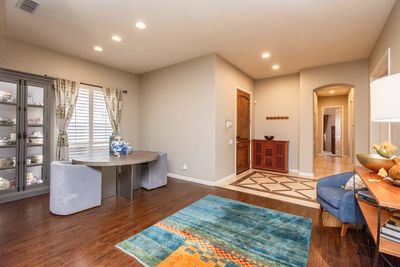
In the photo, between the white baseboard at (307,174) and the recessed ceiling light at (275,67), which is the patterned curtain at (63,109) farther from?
the white baseboard at (307,174)

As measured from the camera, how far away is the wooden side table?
115cm

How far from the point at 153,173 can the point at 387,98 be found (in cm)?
354

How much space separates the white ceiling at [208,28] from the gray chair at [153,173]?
2.30 metres

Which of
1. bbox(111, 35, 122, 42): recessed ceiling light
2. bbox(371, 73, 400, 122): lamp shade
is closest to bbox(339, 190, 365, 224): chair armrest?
bbox(371, 73, 400, 122): lamp shade

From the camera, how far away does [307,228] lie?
231 centimetres

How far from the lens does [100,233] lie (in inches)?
87.0

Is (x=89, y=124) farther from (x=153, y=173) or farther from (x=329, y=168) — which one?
(x=329, y=168)

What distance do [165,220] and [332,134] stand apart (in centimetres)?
1037

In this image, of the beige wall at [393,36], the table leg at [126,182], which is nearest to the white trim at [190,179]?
the table leg at [126,182]

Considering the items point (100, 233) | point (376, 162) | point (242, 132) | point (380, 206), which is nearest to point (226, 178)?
point (242, 132)

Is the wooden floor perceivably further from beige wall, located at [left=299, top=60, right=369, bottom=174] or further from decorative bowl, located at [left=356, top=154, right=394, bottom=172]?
beige wall, located at [left=299, top=60, right=369, bottom=174]

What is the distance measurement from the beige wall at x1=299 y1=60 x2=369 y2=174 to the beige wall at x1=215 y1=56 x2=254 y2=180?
180 centimetres

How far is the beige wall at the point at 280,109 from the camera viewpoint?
538cm

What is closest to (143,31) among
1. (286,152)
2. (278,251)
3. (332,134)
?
(278,251)
